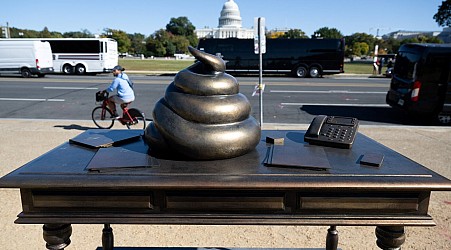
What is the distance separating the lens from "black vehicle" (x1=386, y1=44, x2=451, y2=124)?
26.9 feet

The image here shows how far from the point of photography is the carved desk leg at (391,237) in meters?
2.06

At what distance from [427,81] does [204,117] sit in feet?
26.5

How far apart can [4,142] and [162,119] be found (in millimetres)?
5748

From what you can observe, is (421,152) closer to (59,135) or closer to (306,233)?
(306,233)

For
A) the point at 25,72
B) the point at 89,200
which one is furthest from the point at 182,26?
the point at 89,200

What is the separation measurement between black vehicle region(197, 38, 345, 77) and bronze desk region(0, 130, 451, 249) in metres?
21.1

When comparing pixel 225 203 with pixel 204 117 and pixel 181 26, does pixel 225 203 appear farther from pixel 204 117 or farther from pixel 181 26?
pixel 181 26

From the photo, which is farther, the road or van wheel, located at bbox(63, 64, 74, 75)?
van wheel, located at bbox(63, 64, 74, 75)

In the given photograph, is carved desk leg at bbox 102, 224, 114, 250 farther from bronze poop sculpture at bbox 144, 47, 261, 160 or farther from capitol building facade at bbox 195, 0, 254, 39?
capitol building facade at bbox 195, 0, 254, 39

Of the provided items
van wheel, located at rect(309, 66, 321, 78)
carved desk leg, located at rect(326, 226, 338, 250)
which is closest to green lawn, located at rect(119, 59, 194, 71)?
van wheel, located at rect(309, 66, 321, 78)

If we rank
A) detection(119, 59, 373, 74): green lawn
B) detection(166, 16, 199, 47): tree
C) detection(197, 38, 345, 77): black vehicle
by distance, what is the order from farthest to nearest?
detection(166, 16, 199, 47): tree, detection(119, 59, 373, 74): green lawn, detection(197, 38, 345, 77): black vehicle

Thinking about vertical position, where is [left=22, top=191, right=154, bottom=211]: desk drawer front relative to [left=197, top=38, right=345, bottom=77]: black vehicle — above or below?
below

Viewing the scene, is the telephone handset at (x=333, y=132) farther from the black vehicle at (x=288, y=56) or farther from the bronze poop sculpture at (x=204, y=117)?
the black vehicle at (x=288, y=56)

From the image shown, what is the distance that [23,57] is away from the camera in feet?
67.3
